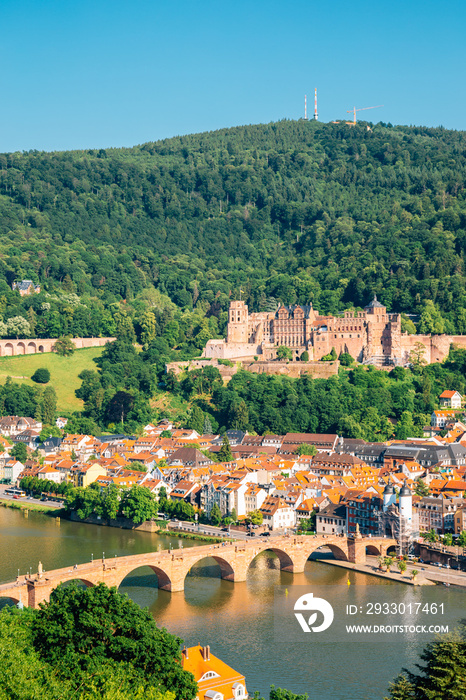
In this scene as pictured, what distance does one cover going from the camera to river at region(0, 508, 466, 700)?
2988 centimetres

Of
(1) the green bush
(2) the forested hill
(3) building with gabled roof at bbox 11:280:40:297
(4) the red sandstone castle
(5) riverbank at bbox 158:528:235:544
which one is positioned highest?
(2) the forested hill

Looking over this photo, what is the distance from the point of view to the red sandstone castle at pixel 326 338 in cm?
7925

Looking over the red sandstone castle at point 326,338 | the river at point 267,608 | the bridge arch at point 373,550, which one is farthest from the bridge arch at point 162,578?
the red sandstone castle at point 326,338

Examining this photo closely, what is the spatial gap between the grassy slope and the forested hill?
975cm

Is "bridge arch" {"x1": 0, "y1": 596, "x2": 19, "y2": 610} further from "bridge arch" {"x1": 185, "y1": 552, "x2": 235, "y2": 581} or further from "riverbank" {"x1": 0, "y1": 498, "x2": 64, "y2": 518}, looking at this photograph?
"riverbank" {"x1": 0, "y1": 498, "x2": 64, "y2": 518}

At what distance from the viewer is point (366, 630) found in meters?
34.0

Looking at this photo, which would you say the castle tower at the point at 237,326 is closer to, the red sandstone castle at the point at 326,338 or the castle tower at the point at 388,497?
the red sandstone castle at the point at 326,338

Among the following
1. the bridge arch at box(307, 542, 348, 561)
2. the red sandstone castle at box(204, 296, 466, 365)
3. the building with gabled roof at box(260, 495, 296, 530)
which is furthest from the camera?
the red sandstone castle at box(204, 296, 466, 365)

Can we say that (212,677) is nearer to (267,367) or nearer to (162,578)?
(162,578)

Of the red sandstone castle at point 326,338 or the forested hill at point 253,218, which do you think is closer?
the red sandstone castle at point 326,338

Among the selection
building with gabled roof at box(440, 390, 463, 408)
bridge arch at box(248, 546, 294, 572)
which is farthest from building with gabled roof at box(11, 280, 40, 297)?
bridge arch at box(248, 546, 294, 572)

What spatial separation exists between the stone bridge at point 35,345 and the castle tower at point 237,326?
1326cm

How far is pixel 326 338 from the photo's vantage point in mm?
79938

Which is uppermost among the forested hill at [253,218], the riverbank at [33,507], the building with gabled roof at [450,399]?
the forested hill at [253,218]
